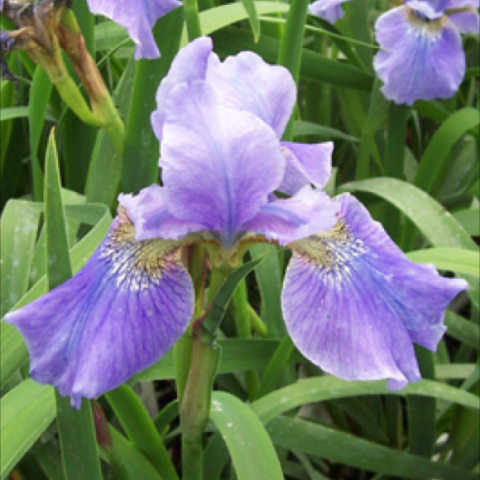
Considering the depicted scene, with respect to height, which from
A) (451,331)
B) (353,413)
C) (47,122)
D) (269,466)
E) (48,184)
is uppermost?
(48,184)

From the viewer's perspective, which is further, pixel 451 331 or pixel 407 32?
pixel 407 32

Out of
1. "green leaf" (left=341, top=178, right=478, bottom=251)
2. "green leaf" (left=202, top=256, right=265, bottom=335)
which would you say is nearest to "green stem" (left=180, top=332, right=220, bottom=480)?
"green leaf" (left=202, top=256, right=265, bottom=335)

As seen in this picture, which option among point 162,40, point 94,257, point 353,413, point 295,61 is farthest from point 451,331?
point 94,257

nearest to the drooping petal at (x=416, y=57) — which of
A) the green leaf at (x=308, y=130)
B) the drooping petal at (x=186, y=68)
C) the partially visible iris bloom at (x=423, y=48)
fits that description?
the partially visible iris bloom at (x=423, y=48)

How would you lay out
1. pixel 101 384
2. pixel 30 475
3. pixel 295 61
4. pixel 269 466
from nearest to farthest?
pixel 101 384
pixel 269 466
pixel 295 61
pixel 30 475

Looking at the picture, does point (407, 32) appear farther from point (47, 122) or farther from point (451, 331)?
point (47, 122)

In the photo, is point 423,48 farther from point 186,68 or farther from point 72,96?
point 186,68

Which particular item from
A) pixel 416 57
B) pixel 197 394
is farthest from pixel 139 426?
pixel 416 57

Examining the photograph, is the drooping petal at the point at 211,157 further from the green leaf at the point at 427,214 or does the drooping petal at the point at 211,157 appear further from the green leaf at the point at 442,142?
the green leaf at the point at 442,142
